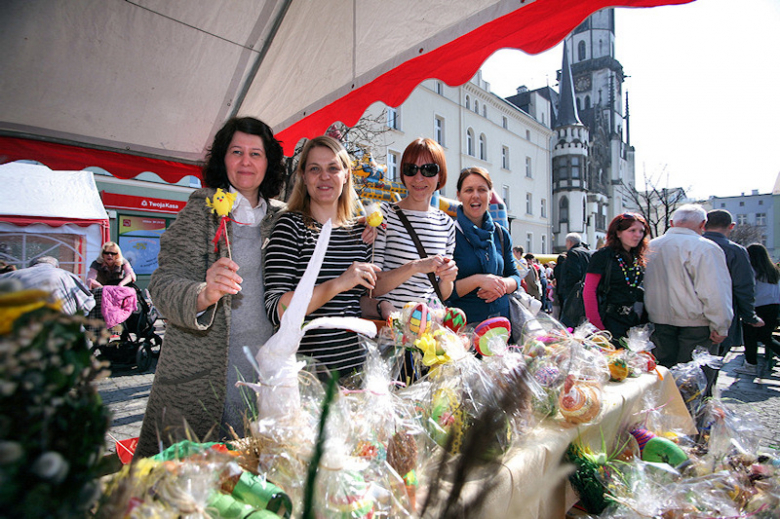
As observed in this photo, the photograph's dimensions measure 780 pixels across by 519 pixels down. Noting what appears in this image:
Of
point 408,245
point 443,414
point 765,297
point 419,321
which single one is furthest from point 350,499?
point 765,297

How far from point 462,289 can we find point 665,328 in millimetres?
2077

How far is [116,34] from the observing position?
2.57 m

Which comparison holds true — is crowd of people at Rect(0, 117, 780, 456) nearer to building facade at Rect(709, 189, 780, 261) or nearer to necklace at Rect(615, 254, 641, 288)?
necklace at Rect(615, 254, 641, 288)

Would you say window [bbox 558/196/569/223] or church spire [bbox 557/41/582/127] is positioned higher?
church spire [bbox 557/41/582/127]

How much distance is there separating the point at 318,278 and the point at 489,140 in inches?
972

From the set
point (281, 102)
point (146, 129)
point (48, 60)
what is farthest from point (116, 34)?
point (281, 102)

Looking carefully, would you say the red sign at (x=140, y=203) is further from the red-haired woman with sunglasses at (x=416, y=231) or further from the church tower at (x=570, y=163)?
the church tower at (x=570, y=163)

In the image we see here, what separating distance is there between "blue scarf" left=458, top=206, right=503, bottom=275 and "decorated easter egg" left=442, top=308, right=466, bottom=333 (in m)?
0.69

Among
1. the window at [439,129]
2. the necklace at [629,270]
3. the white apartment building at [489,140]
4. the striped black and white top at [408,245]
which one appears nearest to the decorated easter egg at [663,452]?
the striped black and white top at [408,245]

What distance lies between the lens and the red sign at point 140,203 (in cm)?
1271

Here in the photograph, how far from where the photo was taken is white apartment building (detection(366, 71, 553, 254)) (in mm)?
18219

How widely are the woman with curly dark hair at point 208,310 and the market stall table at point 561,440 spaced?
909 mm

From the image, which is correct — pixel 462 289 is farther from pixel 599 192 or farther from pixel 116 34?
pixel 599 192

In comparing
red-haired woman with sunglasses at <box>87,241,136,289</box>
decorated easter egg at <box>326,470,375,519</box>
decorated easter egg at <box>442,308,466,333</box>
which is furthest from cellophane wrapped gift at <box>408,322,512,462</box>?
red-haired woman with sunglasses at <box>87,241,136,289</box>
